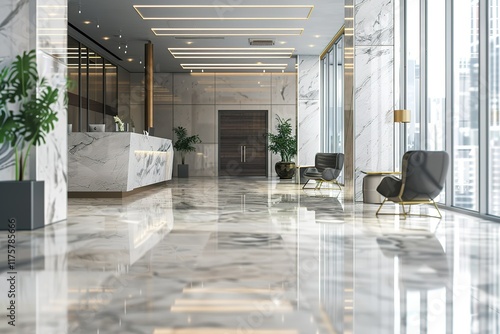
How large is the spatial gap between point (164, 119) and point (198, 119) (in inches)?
55.2

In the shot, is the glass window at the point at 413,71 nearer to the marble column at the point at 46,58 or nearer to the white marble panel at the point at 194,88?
the marble column at the point at 46,58

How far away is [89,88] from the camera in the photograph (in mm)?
18203

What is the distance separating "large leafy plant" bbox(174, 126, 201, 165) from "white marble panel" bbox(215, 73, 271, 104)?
1.83 m

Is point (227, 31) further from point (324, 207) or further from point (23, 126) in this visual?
point (23, 126)

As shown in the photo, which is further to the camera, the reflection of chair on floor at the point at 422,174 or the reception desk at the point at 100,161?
the reception desk at the point at 100,161

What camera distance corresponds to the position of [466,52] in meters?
8.59

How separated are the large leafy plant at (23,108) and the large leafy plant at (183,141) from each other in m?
15.0

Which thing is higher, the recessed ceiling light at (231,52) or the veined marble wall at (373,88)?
the recessed ceiling light at (231,52)

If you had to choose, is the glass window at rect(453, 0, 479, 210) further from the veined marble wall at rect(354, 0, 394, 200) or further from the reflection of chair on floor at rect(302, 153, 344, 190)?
the reflection of chair on floor at rect(302, 153, 344, 190)

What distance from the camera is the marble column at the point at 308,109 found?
1902cm

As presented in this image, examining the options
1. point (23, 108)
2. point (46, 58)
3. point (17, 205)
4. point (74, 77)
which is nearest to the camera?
point (17, 205)

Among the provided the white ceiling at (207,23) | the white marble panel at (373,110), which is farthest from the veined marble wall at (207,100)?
the white marble panel at (373,110)

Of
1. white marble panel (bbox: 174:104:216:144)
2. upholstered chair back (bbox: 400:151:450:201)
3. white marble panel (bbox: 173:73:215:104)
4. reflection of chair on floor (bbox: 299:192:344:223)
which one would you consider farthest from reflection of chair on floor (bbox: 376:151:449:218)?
white marble panel (bbox: 173:73:215:104)

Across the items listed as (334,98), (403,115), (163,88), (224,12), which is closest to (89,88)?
(163,88)
